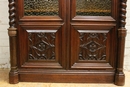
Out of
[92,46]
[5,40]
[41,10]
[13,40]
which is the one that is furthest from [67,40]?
[5,40]

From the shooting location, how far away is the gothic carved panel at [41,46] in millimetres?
1953

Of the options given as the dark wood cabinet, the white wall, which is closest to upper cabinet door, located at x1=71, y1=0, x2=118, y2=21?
the dark wood cabinet

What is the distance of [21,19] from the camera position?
192cm

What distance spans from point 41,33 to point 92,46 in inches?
20.4

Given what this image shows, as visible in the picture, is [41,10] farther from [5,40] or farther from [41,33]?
[5,40]

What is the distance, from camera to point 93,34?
1938 mm

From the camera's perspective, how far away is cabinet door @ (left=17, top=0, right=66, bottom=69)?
1.92 metres

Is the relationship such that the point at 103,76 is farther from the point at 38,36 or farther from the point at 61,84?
the point at 38,36

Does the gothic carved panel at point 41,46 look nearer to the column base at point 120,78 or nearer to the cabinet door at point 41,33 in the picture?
the cabinet door at point 41,33

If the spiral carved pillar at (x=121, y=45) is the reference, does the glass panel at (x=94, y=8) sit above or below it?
above

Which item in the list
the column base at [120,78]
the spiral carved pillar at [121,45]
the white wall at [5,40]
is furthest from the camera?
the white wall at [5,40]

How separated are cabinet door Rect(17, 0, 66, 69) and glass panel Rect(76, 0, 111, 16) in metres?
0.18

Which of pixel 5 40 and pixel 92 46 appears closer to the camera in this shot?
pixel 92 46

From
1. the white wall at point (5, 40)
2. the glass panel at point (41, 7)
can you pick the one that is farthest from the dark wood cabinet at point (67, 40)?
the white wall at point (5, 40)
